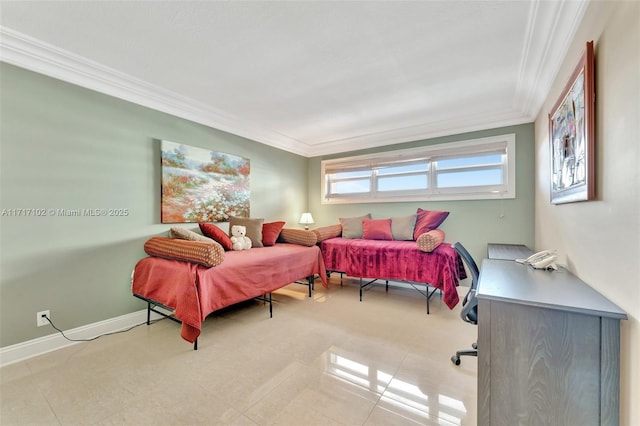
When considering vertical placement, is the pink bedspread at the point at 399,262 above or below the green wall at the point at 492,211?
below

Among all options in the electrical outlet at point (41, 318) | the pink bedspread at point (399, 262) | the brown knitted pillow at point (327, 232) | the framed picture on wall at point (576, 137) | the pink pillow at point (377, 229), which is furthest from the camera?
the pink pillow at point (377, 229)

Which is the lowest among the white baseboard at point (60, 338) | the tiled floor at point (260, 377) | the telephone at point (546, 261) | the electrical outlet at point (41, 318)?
the tiled floor at point (260, 377)

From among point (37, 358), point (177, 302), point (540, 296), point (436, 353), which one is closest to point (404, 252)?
point (436, 353)

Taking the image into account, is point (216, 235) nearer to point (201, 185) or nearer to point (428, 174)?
point (201, 185)

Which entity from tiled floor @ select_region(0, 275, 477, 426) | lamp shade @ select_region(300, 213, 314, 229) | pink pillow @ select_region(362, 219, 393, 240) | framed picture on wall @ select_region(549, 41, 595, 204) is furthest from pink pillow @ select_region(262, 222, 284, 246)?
framed picture on wall @ select_region(549, 41, 595, 204)

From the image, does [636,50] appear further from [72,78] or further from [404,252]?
[72,78]

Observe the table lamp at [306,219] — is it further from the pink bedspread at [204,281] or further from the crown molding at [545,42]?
the crown molding at [545,42]

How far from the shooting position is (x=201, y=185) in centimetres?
327

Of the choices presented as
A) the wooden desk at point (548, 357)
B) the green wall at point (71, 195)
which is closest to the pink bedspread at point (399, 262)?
the wooden desk at point (548, 357)

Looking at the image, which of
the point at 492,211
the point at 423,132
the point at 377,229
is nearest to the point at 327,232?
the point at 377,229

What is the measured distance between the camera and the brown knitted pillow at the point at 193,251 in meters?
2.17

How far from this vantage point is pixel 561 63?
1976mm

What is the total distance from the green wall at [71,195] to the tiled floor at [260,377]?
417 millimetres

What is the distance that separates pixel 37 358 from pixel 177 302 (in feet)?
3.74
